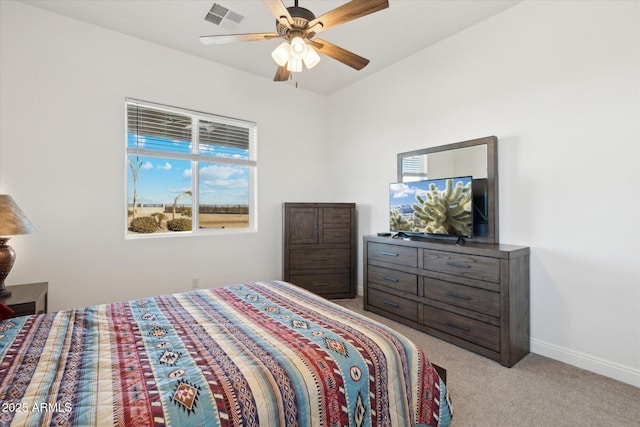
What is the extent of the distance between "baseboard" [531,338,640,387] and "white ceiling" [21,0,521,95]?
2951mm

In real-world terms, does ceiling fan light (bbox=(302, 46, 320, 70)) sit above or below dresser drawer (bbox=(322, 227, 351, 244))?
above

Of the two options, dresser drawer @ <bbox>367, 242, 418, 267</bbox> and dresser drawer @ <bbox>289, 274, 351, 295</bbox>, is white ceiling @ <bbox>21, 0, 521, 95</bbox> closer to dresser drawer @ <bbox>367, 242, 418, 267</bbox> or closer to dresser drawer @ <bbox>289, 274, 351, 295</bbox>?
dresser drawer @ <bbox>367, 242, 418, 267</bbox>

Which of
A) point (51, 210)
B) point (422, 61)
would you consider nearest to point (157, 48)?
point (51, 210)

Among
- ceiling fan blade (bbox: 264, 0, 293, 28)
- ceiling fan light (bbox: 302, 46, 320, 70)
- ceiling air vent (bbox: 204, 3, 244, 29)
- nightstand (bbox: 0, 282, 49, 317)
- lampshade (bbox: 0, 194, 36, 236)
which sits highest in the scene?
ceiling air vent (bbox: 204, 3, 244, 29)

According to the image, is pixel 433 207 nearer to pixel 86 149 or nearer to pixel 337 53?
pixel 337 53

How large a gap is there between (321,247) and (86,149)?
9.04ft

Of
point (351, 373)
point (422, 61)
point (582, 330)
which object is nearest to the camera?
point (351, 373)

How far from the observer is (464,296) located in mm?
2625

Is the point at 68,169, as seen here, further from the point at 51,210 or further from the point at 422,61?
the point at 422,61

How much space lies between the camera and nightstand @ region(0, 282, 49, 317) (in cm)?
210

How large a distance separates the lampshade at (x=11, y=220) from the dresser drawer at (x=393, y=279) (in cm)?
304

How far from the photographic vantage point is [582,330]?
2357 mm

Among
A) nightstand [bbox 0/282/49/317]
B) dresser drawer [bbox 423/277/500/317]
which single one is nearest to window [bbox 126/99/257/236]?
nightstand [bbox 0/282/49/317]

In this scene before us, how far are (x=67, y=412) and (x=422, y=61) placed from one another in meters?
3.96
